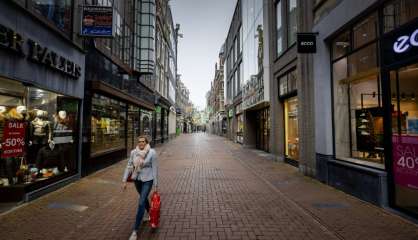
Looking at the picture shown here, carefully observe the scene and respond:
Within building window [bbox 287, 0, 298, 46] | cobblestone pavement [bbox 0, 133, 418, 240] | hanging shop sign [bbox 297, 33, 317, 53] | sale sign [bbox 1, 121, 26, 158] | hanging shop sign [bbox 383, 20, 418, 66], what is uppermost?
building window [bbox 287, 0, 298, 46]

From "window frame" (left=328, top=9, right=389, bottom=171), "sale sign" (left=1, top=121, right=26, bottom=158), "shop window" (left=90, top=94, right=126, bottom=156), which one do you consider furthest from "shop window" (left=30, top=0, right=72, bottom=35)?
"window frame" (left=328, top=9, right=389, bottom=171)

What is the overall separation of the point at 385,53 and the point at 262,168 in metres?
7.42

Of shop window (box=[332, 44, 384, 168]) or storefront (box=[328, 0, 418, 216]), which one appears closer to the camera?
storefront (box=[328, 0, 418, 216])

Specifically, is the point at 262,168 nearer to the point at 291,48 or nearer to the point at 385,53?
the point at 291,48

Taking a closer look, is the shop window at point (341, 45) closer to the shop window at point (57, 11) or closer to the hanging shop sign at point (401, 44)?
the hanging shop sign at point (401, 44)

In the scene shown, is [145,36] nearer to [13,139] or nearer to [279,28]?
[279,28]

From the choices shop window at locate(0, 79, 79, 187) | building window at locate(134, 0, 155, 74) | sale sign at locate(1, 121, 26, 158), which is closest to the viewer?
sale sign at locate(1, 121, 26, 158)

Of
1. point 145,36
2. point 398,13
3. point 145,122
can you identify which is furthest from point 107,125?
point 398,13

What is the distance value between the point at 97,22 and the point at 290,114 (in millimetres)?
9857

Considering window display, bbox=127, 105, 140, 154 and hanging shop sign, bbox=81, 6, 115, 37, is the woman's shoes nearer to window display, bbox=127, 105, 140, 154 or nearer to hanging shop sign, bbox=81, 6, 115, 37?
hanging shop sign, bbox=81, 6, 115, 37

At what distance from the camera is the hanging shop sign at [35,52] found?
20.9 ft

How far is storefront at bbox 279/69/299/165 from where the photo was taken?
42.7 feet

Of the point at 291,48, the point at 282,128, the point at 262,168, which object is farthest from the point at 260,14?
the point at 262,168

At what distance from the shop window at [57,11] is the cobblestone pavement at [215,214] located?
17.7 feet
